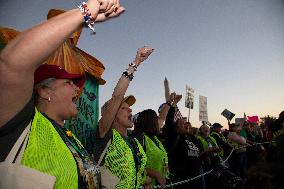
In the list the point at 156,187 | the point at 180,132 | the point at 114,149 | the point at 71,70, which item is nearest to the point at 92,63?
the point at 71,70

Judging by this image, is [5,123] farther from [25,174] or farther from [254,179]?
[254,179]

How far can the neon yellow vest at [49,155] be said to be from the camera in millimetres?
1764

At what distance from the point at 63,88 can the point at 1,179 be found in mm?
831

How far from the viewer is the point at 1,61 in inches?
56.0

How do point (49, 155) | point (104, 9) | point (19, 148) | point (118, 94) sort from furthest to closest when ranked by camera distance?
point (118, 94)
point (49, 155)
point (19, 148)
point (104, 9)

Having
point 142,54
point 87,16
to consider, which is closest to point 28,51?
point 87,16

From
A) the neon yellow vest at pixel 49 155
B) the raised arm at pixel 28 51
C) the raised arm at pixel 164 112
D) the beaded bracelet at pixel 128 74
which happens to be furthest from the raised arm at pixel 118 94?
the raised arm at pixel 164 112

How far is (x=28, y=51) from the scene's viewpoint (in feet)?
4.60

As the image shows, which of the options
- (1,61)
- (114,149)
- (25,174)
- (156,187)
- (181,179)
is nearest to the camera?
(1,61)

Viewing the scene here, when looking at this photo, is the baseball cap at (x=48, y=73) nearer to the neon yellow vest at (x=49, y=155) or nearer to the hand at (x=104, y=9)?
the neon yellow vest at (x=49, y=155)

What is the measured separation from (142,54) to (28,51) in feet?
8.18

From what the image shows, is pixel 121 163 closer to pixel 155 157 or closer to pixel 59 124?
pixel 59 124

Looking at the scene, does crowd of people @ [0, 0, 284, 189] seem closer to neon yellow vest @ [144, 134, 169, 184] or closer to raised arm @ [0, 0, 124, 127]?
raised arm @ [0, 0, 124, 127]

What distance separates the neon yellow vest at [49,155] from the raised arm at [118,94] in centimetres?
143
